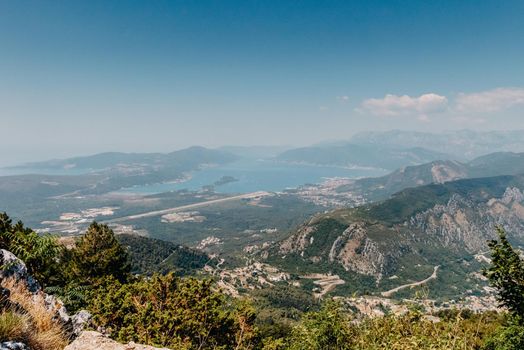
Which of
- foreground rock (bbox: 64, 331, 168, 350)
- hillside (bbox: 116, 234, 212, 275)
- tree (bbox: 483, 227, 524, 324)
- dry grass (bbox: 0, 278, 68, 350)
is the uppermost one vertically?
dry grass (bbox: 0, 278, 68, 350)

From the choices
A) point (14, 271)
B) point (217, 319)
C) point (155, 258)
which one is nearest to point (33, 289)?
point (14, 271)

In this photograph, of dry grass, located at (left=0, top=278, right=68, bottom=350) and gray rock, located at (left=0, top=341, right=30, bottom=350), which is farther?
dry grass, located at (left=0, top=278, right=68, bottom=350)

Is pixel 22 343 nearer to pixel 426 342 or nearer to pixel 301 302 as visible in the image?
pixel 426 342

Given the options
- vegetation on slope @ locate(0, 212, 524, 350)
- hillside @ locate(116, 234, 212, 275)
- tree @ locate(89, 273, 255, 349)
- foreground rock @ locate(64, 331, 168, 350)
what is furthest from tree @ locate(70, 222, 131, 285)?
hillside @ locate(116, 234, 212, 275)

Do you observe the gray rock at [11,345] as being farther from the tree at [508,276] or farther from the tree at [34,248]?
the tree at [508,276]

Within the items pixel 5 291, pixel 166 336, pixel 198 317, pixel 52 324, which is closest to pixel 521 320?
Answer: pixel 198 317

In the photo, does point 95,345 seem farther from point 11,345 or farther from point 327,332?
point 327,332

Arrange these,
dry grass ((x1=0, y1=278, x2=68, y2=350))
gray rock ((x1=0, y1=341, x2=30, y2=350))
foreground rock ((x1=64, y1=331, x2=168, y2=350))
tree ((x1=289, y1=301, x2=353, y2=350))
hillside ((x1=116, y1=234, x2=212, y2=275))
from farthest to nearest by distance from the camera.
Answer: hillside ((x1=116, y1=234, x2=212, y2=275))
tree ((x1=289, y1=301, x2=353, y2=350))
foreground rock ((x1=64, y1=331, x2=168, y2=350))
dry grass ((x1=0, y1=278, x2=68, y2=350))
gray rock ((x1=0, y1=341, x2=30, y2=350))

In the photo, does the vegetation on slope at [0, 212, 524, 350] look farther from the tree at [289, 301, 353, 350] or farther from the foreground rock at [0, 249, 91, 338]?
the foreground rock at [0, 249, 91, 338]
